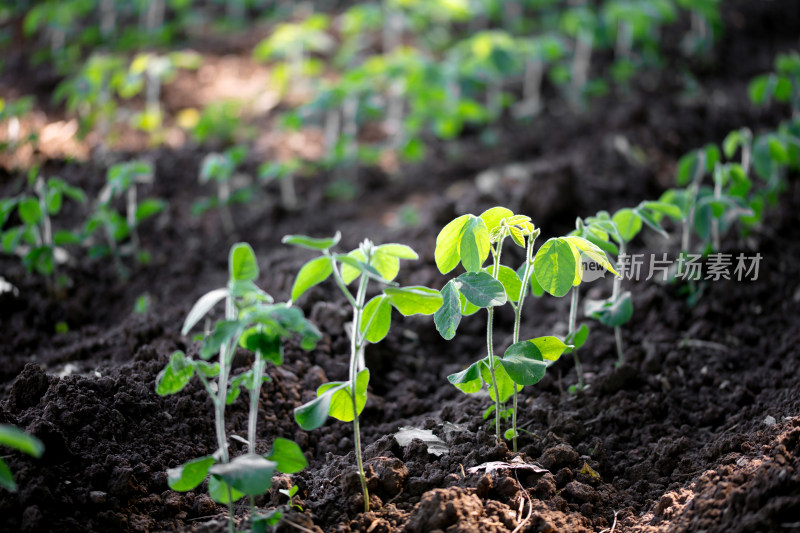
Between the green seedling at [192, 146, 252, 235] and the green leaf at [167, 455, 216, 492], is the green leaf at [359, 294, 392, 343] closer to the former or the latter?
the green leaf at [167, 455, 216, 492]

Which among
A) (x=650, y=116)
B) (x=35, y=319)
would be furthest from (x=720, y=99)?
(x=35, y=319)

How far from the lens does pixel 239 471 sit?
1.46 metres

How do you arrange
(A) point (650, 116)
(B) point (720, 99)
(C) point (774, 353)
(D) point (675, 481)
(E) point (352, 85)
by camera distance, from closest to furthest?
(D) point (675, 481), (C) point (774, 353), (E) point (352, 85), (A) point (650, 116), (B) point (720, 99)

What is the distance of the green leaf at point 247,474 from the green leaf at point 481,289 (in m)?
0.57

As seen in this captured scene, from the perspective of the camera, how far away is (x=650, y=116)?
15.0 ft

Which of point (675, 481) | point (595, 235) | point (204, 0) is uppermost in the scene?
point (204, 0)

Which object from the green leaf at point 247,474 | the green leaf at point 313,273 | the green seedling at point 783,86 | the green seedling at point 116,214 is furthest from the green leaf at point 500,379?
the green seedling at point 783,86

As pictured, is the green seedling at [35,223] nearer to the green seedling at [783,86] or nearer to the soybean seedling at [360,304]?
the soybean seedling at [360,304]

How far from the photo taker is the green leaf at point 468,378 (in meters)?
1.78

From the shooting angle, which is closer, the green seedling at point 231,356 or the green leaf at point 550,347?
the green seedling at point 231,356

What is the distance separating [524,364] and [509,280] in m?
0.24

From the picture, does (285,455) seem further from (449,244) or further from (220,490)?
(449,244)

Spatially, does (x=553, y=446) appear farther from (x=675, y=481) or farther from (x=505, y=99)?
(x=505, y=99)

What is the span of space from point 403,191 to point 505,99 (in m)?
1.01
